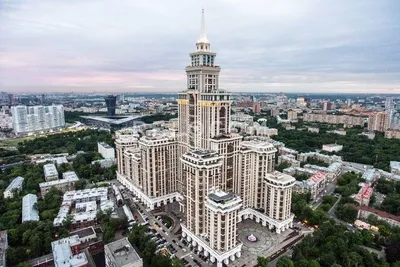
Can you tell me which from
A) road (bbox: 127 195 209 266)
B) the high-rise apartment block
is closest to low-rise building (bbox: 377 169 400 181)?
road (bbox: 127 195 209 266)

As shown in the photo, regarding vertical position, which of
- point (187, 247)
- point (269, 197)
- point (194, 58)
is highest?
point (194, 58)

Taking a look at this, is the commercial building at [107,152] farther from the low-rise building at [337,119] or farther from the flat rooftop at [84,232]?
the low-rise building at [337,119]

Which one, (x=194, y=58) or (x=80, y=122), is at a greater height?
(x=194, y=58)

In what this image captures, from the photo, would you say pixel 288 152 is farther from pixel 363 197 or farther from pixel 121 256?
pixel 121 256

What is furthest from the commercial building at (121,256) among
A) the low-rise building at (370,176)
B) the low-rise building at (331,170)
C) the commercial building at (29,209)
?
the low-rise building at (370,176)

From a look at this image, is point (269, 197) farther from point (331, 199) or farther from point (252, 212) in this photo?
point (331, 199)

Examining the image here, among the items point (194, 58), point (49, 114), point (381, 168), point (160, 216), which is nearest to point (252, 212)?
point (160, 216)
